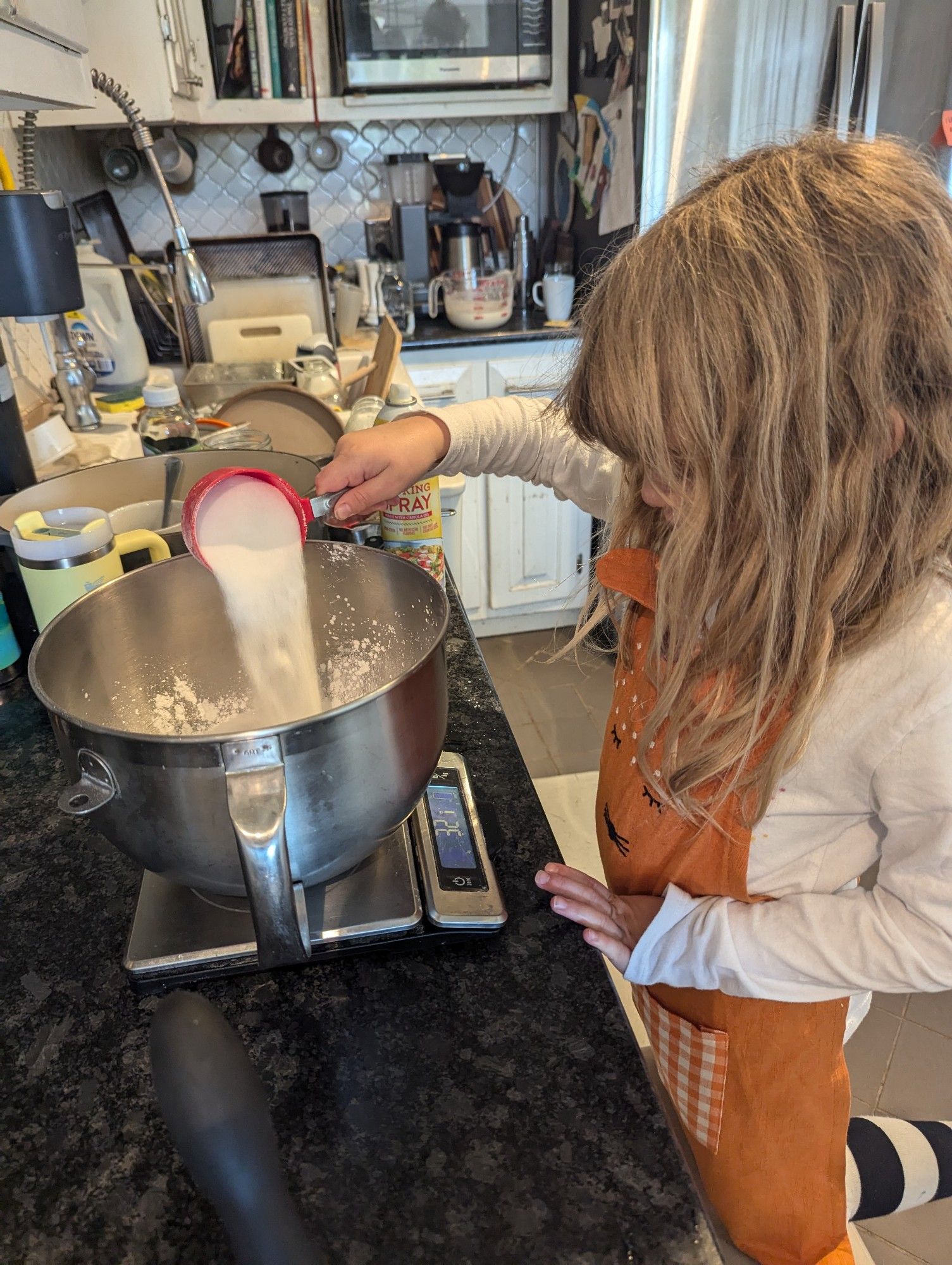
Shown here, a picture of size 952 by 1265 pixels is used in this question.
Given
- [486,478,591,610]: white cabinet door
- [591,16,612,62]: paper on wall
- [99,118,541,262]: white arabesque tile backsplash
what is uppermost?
[591,16,612,62]: paper on wall

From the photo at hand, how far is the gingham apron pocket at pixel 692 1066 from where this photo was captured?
2.18 feet

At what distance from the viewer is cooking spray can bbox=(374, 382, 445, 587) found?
874mm

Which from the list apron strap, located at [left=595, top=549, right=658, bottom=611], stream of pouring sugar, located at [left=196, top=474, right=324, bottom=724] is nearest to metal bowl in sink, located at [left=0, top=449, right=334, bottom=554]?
stream of pouring sugar, located at [left=196, top=474, right=324, bottom=724]

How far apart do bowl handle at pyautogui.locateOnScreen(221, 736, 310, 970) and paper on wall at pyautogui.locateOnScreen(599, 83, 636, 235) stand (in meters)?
1.96

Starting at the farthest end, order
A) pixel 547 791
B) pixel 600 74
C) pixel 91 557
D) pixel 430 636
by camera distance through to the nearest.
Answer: pixel 600 74 → pixel 547 791 → pixel 91 557 → pixel 430 636

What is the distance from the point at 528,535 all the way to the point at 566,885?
190cm

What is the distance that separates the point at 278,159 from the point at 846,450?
2.36 m

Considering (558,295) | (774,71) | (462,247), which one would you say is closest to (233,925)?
(774,71)

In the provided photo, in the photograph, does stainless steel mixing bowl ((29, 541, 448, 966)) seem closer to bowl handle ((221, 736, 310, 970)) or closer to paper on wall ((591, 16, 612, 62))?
bowl handle ((221, 736, 310, 970))

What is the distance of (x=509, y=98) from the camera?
7.34 ft

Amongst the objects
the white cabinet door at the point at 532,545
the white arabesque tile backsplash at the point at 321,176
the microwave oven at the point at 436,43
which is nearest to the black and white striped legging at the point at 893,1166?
the white cabinet door at the point at 532,545

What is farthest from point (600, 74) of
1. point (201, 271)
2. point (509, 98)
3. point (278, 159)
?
point (201, 271)

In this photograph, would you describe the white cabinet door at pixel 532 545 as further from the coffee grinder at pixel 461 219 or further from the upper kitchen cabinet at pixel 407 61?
the upper kitchen cabinet at pixel 407 61

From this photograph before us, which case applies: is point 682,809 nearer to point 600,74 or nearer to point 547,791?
point 547,791
